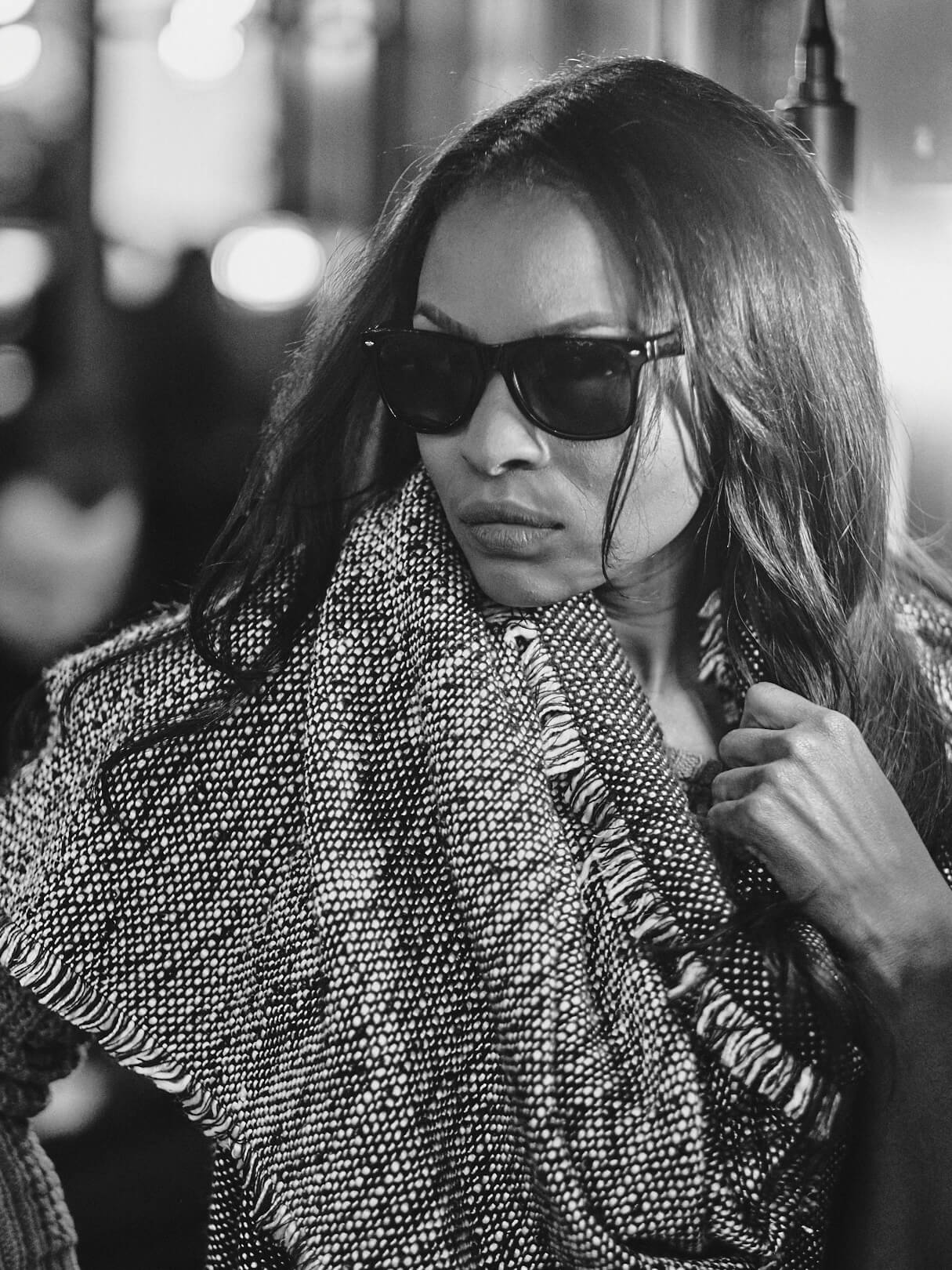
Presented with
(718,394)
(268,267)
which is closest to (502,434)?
(718,394)

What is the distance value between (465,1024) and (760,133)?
2.89 ft

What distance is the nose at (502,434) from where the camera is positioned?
1.01 meters

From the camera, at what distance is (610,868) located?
1035 millimetres

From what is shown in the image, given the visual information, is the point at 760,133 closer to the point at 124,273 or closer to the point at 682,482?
the point at 682,482

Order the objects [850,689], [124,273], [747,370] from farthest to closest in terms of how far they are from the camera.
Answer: [124,273] → [850,689] → [747,370]

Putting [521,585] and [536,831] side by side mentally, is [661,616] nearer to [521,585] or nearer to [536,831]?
[521,585]

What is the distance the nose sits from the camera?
3.31 feet

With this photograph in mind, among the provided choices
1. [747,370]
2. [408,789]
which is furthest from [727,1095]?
Answer: [747,370]

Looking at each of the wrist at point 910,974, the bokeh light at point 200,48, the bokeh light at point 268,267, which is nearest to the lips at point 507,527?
the wrist at point 910,974

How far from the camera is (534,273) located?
99cm

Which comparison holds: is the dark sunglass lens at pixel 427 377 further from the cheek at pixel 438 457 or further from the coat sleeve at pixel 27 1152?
the coat sleeve at pixel 27 1152

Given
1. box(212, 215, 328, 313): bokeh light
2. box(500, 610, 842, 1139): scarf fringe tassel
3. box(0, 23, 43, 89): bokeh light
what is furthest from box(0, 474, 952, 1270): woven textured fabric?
box(0, 23, 43, 89): bokeh light

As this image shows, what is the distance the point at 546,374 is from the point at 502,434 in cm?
6

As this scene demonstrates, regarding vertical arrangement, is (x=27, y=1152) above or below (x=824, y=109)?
below
